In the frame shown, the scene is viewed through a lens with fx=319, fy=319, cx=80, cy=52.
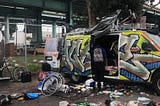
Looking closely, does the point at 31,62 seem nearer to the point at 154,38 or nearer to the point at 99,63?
the point at 99,63

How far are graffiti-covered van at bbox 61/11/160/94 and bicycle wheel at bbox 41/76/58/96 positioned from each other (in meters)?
1.99

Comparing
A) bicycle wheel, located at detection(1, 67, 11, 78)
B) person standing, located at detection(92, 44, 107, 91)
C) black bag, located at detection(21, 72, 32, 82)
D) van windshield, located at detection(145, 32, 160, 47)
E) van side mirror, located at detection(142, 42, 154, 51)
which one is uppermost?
van windshield, located at detection(145, 32, 160, 47)

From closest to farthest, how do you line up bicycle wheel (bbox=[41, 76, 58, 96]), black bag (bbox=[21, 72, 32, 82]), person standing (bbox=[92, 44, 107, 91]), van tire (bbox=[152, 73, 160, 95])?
van tire (bbox=[152, 73, 160, 95]) < bicycle wheel (bbox=[41, 76, 58, 96]) < person standing (bbox=[92, 44, 107, 91]) < black bag (bbox=[21, 72, 32, 82])

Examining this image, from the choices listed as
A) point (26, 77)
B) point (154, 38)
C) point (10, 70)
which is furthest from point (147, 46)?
point (10, 70)

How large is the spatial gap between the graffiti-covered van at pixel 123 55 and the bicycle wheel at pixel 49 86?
1.99 m

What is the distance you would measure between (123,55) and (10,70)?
5.07 metres

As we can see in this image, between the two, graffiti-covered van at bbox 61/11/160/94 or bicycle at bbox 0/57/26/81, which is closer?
graffiti-covered van at bbox 61/11/160/94

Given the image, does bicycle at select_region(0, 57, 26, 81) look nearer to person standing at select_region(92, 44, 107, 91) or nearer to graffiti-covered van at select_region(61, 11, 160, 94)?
graffiti-covered van at select_region(61, 11, 160, 94)

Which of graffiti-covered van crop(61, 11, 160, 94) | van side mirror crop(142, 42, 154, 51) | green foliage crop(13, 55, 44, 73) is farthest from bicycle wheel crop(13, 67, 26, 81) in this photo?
van side mirror crop(142, 42, 154, 51)

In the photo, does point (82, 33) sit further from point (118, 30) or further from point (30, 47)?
point (30, 47)

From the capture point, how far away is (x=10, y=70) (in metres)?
13.2

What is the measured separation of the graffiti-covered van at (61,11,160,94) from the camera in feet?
32.9

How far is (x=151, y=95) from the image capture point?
9977 mm

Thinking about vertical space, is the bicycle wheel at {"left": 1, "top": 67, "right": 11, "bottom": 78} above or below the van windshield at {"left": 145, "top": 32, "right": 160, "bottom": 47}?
below
